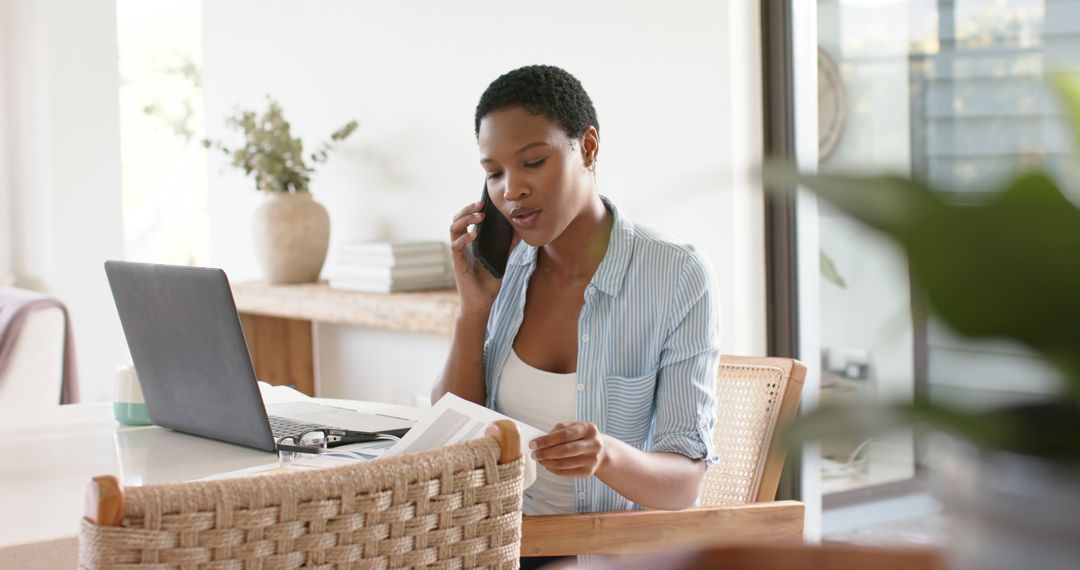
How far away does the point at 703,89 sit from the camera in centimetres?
285

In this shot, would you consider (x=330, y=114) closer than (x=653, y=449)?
No

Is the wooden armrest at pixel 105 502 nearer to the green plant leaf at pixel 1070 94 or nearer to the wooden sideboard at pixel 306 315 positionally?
the green plant leaf at pixel 1070 94

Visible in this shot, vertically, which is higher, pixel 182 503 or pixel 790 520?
pixel 182 503

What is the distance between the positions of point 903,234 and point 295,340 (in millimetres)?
4014

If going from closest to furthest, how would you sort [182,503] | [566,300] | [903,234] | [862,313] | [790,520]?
1. [903,234]
2. [182,503]
3. [790,520]
4. [566,300]
5. [862,313]

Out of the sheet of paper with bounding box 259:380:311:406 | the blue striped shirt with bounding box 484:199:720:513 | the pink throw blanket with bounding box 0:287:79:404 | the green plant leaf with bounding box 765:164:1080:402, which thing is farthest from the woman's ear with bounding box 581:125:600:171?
the pink throw blanket with bounding box 0:287:79:404

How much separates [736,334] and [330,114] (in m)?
1.89

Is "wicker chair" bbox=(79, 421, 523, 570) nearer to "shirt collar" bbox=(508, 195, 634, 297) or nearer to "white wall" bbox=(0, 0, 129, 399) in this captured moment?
"shirt collar" bbox=(508, 195, 634, 297)

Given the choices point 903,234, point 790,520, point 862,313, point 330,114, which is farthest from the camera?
point 330,114

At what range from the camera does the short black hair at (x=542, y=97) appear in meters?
1.84

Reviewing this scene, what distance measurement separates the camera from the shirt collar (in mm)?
1808

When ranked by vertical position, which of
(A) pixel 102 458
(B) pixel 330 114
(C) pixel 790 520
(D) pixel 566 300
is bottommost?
(C) pixel 790 520

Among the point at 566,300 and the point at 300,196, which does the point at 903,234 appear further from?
the point at 300,196

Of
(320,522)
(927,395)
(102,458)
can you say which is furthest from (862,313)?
Answer: (927,395)
